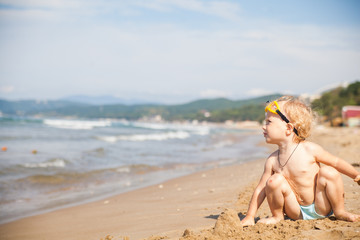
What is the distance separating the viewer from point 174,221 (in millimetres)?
4031

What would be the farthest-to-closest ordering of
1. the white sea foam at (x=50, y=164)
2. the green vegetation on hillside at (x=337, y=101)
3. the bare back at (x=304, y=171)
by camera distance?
the green vegetation on hillside at (x=337, y=101), the white sea foam at (x=50, y=164), the bare back at (x=304, y=171)

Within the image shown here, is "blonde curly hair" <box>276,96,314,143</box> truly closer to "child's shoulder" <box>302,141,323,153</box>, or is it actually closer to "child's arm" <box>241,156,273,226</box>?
"child's shoulder" <box>302,141,323,153</box>

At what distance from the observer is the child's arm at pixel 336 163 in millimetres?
2906

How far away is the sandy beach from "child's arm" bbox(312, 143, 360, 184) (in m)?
0.34

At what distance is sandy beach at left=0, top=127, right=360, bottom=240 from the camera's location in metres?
2.88

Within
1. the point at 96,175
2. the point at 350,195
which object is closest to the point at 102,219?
the point at 350,195

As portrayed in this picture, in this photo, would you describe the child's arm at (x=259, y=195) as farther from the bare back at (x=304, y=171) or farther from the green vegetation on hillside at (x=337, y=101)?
the green vegetation on hillside at (x=337, y=101)

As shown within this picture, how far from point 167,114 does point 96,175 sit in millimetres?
149758

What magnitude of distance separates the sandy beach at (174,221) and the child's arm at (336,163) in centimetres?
34

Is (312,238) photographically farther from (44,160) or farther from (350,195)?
(44,160)

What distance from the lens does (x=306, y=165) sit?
298 centimetres

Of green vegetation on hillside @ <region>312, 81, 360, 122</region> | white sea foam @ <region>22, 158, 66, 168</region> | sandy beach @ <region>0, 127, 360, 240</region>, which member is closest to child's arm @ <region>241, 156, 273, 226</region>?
sandy beach @ <region>0, 127, 360, 240</region>

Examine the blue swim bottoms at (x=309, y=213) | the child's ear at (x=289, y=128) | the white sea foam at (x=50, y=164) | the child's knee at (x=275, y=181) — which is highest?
the child's ear at (x=289, y=128)

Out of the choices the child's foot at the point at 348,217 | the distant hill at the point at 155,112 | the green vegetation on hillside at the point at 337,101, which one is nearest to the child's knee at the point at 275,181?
the child's foot at the point at 348,217
